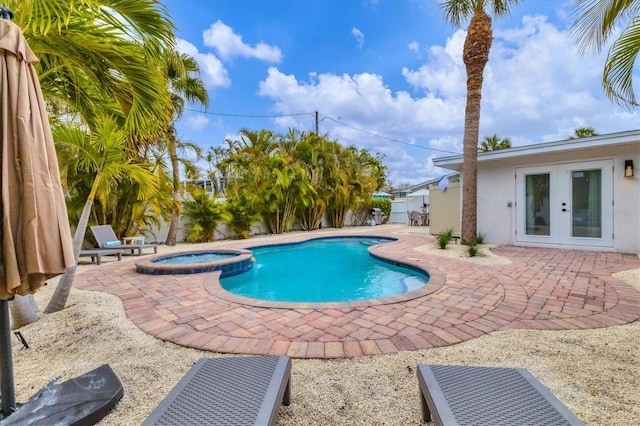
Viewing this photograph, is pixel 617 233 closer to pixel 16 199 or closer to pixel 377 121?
pixel 16 199

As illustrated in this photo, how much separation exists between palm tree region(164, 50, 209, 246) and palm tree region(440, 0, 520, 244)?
934 centimetres

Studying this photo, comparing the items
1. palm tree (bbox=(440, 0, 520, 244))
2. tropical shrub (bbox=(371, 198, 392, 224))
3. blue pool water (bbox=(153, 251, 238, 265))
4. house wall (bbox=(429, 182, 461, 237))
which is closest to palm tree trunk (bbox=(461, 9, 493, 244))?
palm tree (bbox=(440, 0, 520, 244))

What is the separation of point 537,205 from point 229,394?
403 inches

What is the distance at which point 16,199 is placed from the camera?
5.63 feet

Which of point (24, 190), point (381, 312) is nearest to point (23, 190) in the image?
point (24, 190)

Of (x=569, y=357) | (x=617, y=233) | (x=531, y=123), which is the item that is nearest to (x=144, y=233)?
(x=569, y=357)

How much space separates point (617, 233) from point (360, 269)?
268 inches

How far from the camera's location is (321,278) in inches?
284

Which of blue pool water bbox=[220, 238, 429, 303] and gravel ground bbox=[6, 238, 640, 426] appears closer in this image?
gravel ground bbox=[6, 238, 640, 426]

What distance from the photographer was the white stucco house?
755cm

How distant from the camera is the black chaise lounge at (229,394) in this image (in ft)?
5.12

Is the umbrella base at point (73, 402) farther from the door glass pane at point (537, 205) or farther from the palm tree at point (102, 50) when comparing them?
the door glass pane at point (537, 205)

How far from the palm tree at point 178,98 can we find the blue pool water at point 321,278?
3758 millimetres

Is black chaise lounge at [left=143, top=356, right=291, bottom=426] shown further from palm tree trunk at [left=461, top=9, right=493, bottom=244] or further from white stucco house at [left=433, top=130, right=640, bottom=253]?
white stucco house at [left=433, top=130, right=640, bottom=253]
